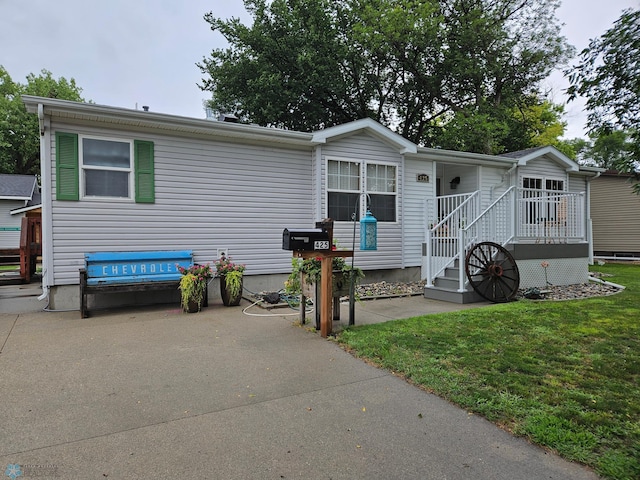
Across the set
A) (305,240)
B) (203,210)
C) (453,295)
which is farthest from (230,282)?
(453,295)

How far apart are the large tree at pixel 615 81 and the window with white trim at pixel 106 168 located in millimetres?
6829

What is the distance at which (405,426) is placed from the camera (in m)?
2.56

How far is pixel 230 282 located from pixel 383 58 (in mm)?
16066

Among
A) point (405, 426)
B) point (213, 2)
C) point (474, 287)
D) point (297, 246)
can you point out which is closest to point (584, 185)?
point (474, 287)

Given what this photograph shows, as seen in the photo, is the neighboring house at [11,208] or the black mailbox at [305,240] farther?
the neighboring house at [11,208]

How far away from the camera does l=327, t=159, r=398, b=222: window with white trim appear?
848 centimetres

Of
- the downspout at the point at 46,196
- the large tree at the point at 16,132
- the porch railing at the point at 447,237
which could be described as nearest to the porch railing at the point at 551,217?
the porch railing at the point at 447,237

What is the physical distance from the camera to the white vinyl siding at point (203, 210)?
21.1 feet

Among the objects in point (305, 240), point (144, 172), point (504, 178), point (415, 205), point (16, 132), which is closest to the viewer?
point (305, 240)

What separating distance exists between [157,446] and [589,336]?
4671mm

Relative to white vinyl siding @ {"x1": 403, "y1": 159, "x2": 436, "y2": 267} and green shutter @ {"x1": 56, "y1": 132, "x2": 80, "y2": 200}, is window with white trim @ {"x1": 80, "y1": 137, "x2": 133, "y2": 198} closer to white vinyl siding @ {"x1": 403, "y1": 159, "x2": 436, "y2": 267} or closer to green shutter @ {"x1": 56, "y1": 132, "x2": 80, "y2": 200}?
green shutter @ {"x1": 56, "y1": 132, "x2": 80, "y2": 200}

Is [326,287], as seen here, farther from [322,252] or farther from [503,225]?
[503,225]

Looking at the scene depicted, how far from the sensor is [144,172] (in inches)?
270

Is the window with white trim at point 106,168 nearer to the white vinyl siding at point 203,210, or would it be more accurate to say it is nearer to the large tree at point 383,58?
the white vinyl siding at point 203,210
